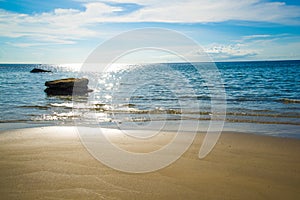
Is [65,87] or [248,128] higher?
[65,87]

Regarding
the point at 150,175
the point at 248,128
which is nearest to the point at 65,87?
the point at 248,128

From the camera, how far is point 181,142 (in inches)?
290

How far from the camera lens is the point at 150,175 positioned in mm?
4680

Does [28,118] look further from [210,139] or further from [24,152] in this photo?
[210,139]

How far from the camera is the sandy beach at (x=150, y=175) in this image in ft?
13.0

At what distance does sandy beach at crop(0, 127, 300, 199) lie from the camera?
397cm

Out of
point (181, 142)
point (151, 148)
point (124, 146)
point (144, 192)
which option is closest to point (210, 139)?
point (181, 142)

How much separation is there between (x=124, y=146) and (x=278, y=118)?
8.66 metres

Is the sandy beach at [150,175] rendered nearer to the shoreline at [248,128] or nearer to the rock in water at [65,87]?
the shoreline at [248,128]

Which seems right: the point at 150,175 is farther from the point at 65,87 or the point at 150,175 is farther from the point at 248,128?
the point at 65,87

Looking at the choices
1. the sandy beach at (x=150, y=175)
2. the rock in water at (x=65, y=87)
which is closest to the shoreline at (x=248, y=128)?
the sandy beach at (x=150, y=175)

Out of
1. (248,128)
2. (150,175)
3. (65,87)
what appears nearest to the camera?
(150,175)

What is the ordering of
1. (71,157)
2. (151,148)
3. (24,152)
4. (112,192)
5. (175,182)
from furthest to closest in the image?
1. (151,148)
2. (24,152)
3. (71,157)
4. (175,182)
5. (112,192)

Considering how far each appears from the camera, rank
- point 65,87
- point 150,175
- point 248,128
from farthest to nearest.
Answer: point 65,87 → point 248,128 → point 150,175
